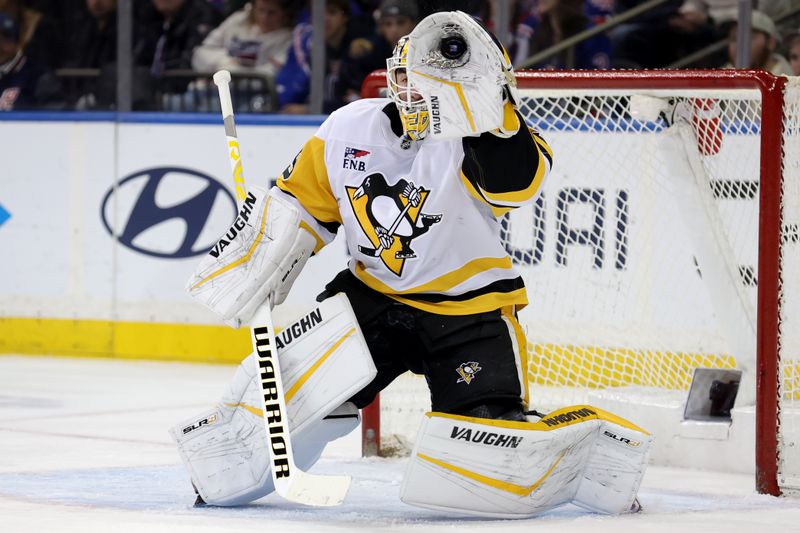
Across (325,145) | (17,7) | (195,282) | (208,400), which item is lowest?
→ (208,400)

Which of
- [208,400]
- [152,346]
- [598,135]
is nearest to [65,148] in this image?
[152,346]

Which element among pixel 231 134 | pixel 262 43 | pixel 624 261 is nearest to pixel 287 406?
pixel 231 134

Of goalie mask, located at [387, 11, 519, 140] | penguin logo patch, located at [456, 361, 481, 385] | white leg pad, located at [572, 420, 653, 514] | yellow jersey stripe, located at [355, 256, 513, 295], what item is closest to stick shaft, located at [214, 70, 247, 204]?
yellow jersey stripe, located at [355, 256, 513, 295]

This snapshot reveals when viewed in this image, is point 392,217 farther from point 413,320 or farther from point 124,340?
point 124,340

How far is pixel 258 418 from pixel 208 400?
2.16 meters

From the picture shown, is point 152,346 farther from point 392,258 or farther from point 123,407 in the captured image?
point 392,258

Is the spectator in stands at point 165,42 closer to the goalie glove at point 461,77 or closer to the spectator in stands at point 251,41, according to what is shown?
the spectator in stands at point 251,41

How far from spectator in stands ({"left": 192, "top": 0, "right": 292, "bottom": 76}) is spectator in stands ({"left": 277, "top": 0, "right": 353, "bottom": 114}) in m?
0.08

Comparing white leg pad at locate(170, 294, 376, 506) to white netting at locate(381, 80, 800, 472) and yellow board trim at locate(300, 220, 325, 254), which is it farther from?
white netting at locate(381, 80, 800, 472)

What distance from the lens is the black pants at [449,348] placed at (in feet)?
10.8

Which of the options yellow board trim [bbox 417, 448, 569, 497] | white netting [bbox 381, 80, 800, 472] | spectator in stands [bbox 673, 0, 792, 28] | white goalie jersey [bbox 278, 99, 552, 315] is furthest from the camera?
spectator in stands [bbox 673, 0, 792, 28]

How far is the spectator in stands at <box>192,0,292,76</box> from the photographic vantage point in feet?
22.0

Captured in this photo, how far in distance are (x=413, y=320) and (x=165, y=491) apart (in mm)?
709

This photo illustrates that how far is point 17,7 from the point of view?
7.04m
